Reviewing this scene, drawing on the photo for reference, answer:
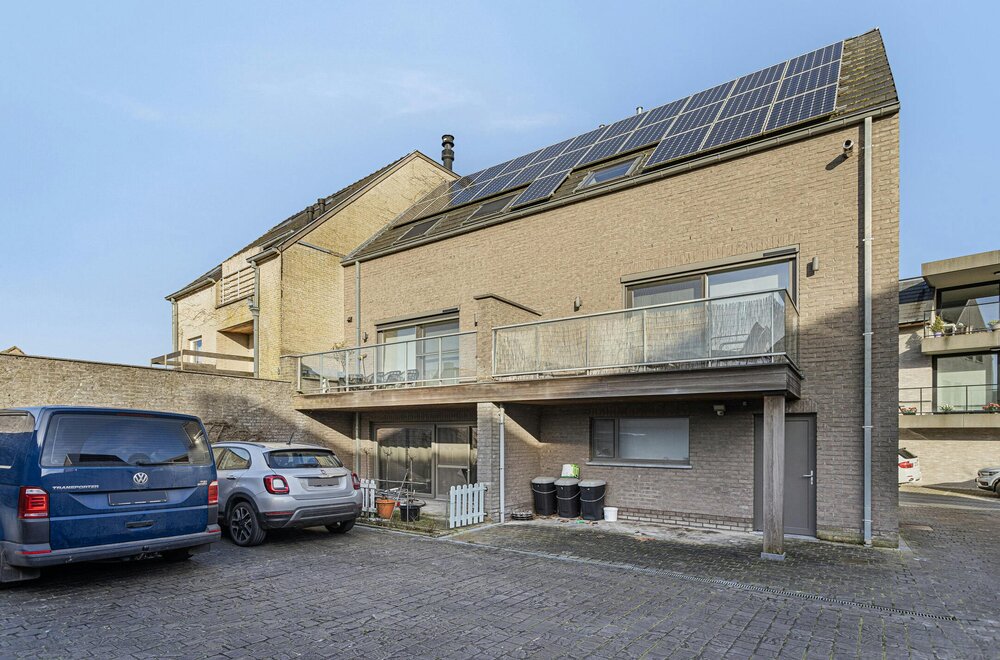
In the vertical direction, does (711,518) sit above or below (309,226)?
below

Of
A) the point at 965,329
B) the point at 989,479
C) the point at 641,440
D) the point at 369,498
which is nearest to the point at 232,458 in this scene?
the point at 369,498

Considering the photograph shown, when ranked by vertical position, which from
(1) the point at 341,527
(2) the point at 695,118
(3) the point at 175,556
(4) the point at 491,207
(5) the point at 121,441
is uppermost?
(2) the point at 695,118

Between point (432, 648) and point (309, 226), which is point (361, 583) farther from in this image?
point (309, 226)

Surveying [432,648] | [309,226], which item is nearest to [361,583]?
[432,648]

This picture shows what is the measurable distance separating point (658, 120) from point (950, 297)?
14.9 meters

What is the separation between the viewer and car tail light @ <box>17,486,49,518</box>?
17.1 feet

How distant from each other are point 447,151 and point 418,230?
307 inches

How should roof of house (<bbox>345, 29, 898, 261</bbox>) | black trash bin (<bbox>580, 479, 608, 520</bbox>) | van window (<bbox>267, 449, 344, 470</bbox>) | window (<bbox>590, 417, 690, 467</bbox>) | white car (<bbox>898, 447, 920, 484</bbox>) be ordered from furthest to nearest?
white car (<bbox>898, 447, 920, 484</bbox>) → black trash bin (<bbox>580, 479, 608, 520</bbox>) → window (<bbox>590, 417, 690, 467</bbox>) → roof of house (<bbox>345, 29, 898, 261</bbox>) → van window (<bbox>267, 449, 344, 470</bbox>)

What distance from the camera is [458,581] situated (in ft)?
21.1

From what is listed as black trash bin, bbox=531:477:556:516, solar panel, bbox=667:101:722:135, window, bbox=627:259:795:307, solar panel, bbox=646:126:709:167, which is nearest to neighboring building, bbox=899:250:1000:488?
solar panel, bbox=667:101:722:135

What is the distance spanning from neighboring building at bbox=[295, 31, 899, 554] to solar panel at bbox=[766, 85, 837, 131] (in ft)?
0.19

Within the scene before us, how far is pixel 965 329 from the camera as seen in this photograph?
1980 centimetres

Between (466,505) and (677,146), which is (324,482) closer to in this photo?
(466,505)

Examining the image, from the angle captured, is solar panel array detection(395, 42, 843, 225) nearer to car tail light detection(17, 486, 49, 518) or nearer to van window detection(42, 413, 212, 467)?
van window detection(42, 413, 212, 467)
